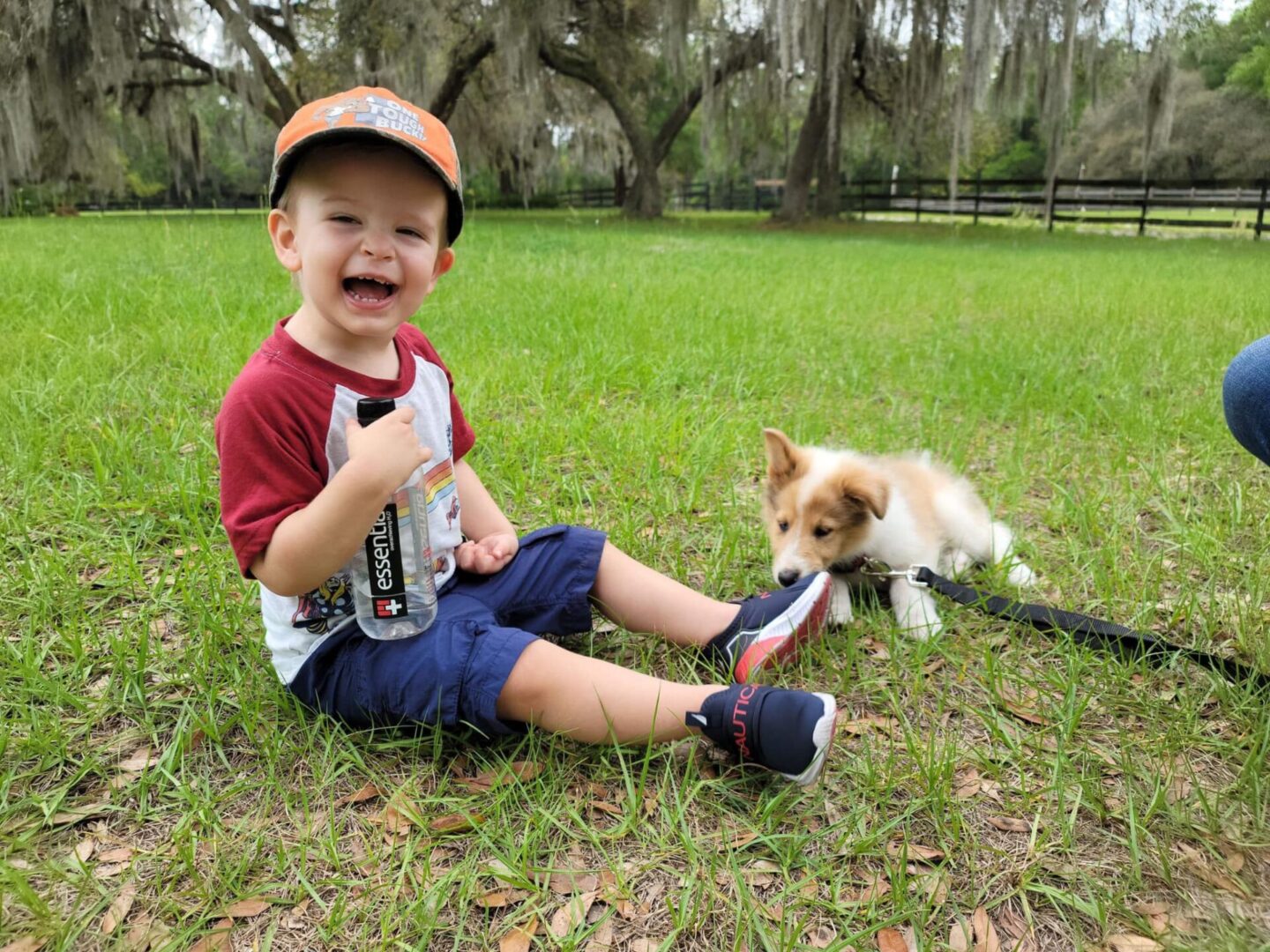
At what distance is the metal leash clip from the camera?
2.59m

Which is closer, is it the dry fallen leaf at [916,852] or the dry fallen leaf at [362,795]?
the dry fallen leaf at [916,852]

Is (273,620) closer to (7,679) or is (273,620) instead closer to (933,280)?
(7,679)

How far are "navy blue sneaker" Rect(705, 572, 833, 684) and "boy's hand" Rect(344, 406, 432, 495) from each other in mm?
978

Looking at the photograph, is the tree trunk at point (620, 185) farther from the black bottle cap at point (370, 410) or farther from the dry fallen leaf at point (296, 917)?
the dry fallen leaf at point (296, 917)

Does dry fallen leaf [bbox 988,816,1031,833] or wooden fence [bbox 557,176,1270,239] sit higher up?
wooden fence [bbox 557,176,1270,239]

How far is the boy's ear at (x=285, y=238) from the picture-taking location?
176 centimetres

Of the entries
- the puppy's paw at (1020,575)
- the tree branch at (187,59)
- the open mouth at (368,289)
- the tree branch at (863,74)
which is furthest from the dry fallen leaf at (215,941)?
the tree branch at (187,59)

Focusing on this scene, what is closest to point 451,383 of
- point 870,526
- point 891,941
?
point 870,526

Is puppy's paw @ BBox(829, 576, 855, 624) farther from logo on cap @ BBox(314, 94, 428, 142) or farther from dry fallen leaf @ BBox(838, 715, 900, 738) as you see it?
logo on cap @ BBox(314, 94, 428, 142)

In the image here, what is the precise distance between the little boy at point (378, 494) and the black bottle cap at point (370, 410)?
0.04 m

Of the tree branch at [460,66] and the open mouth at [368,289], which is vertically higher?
the tree branch at [460,66]

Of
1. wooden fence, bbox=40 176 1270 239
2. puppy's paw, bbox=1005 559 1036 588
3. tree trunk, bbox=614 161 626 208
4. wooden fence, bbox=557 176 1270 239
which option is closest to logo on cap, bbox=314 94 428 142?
puppy's paw, bbox=1005 559 1036 588

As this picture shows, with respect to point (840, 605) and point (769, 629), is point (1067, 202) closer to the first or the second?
point (840, 605)

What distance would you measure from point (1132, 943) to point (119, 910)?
1791 mm
